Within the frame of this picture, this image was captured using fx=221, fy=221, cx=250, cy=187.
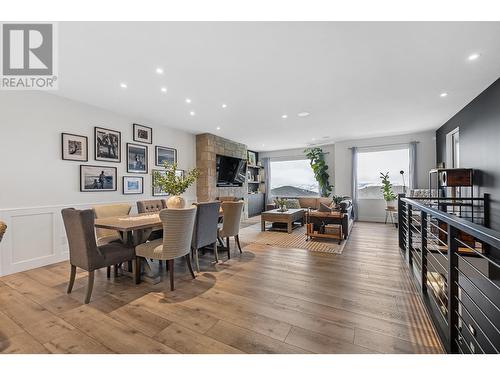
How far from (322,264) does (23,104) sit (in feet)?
15.7

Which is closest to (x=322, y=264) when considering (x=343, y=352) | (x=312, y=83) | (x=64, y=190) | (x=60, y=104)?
(x=343, y=352)

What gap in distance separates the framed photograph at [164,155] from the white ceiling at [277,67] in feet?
2.44

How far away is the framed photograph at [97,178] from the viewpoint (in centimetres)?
370

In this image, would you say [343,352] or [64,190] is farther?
[64,190]

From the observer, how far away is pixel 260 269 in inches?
120

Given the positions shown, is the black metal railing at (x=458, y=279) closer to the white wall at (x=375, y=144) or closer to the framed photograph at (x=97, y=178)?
the white wall at (x=375, y=144)

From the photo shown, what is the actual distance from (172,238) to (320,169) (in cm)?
639

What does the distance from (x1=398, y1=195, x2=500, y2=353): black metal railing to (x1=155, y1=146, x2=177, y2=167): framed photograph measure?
15.2 ft

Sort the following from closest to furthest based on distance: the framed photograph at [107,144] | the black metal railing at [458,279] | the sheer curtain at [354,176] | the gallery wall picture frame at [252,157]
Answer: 1. the black metal railing at [458,279]
2. the framed photograph at [107,144]
3. the sheer curtain at [354,176]
4. the gallery wall picture frame at [252,157]

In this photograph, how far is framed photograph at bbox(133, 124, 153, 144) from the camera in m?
4.50

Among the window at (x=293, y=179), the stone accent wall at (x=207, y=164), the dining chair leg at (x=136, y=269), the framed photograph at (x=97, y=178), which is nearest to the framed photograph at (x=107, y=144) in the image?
the framed photograph at (x=97, y=178)

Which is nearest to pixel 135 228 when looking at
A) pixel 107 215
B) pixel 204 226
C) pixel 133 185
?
pixel 204 226

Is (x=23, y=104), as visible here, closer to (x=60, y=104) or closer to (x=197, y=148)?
(x=60, y=104)
